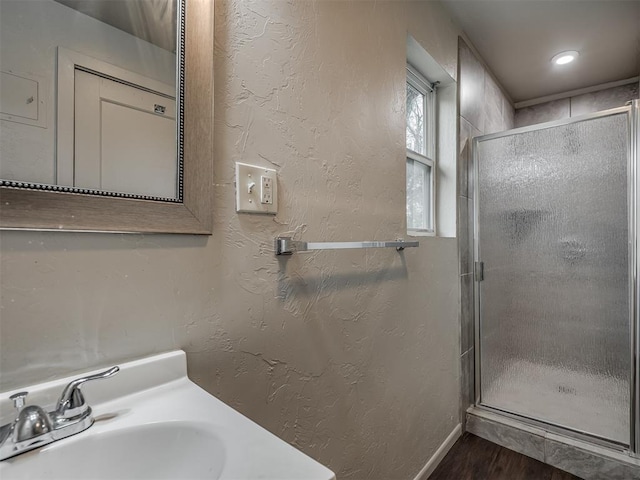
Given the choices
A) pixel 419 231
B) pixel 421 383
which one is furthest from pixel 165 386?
pixel 419 231

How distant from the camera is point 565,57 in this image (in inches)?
86.4

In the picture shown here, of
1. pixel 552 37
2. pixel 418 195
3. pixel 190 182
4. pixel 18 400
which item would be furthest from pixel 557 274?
pixel 18 400

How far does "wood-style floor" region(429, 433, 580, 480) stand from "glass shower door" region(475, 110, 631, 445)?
0.71 feet

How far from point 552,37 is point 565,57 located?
0.33 meters

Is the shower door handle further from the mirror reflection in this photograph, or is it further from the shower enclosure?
the mirror reflection

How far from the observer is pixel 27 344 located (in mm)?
496

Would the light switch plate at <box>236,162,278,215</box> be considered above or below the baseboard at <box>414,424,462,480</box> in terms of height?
above

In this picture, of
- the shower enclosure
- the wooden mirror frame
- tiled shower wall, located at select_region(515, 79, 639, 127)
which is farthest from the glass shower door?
the wooden mirror frame

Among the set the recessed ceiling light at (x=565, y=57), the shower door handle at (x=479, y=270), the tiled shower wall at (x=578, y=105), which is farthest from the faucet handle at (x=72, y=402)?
the tiled shower wall at (x=578, y=105)

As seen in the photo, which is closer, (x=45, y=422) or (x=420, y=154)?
(x=45, y=422)

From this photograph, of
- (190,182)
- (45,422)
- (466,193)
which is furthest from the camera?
(466,193)

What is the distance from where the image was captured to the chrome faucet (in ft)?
1.38

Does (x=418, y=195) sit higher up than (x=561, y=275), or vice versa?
(x=418, y=195)

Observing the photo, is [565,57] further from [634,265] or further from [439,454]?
[439,454]
